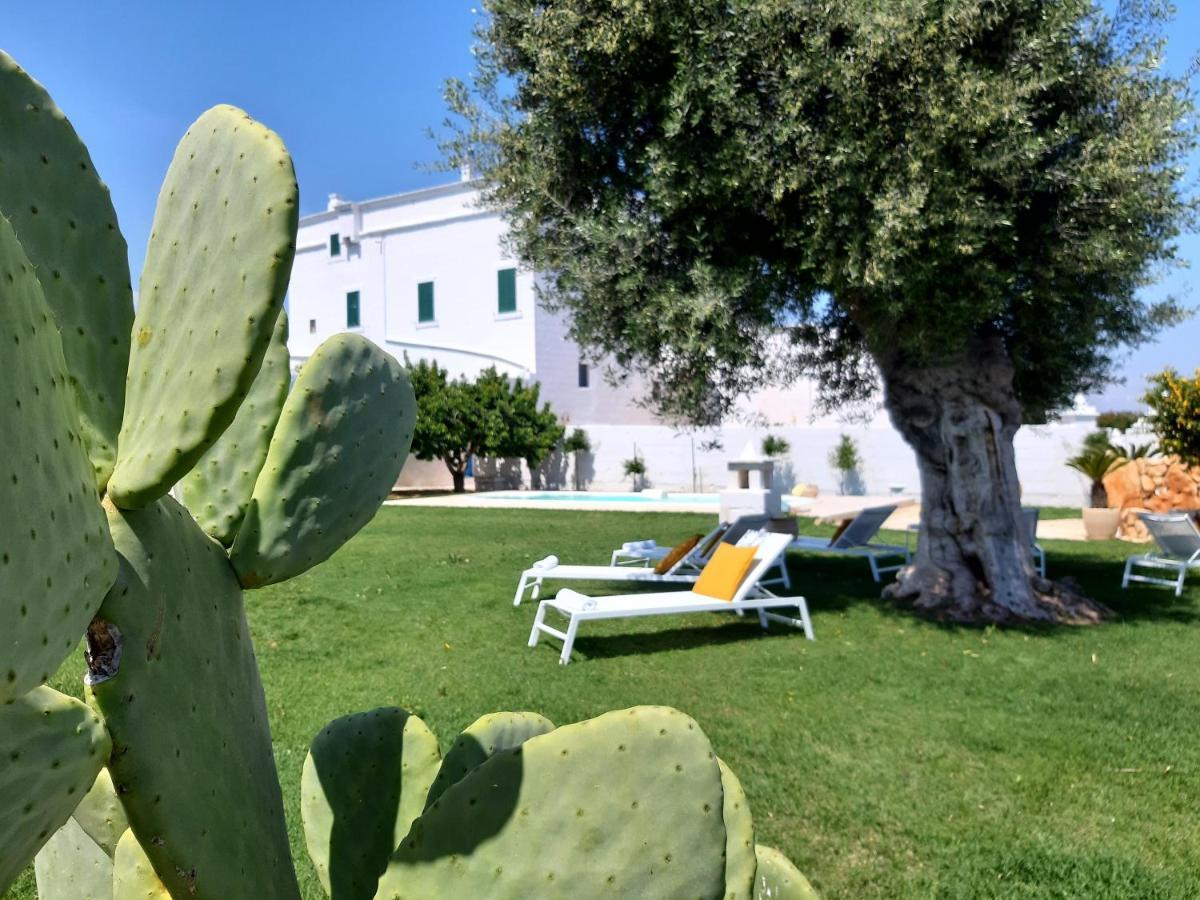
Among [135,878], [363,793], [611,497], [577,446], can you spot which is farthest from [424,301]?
[135,878]

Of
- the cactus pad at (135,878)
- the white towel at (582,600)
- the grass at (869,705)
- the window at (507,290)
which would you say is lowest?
the grass at (869,705)

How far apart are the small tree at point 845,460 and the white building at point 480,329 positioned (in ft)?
0.76

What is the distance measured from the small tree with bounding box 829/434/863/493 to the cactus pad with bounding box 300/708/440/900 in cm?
2476

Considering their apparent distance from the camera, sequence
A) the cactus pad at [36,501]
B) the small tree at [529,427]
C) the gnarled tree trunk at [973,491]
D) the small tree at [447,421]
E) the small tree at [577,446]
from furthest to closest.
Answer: the small tree at [577,446]
the small tree at [529,427]
the small tree at [447,421]
the gnarled tree trunk at [973,491]
the cactus pad at [36,501]

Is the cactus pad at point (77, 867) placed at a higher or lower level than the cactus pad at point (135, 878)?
lower

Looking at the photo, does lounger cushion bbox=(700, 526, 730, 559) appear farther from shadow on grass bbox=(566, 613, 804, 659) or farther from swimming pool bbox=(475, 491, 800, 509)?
swimming pool bbox=(475, 491, 800, 509)

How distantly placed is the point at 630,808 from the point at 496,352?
29.6 m

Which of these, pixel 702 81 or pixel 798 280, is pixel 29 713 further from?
pixel 798 280

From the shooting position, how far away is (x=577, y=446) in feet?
92.5

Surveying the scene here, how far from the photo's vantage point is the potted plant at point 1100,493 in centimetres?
1583

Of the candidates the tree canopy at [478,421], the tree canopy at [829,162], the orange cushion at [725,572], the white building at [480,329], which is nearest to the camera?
the tree canopy at [829,162]

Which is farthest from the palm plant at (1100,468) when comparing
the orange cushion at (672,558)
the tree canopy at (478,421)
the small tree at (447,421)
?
the small tree at (447,421)

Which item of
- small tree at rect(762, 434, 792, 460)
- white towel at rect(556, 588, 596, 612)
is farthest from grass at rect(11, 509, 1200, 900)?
small tree at rect(762, 434, 792, 460)

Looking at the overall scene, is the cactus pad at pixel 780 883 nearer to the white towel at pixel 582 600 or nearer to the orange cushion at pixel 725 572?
the white towel at pixel 582 600
